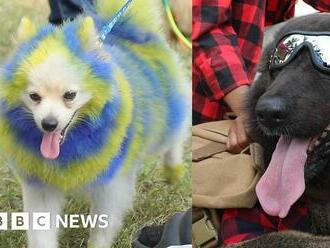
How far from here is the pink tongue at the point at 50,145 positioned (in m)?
1.74

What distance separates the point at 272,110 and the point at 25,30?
0.61 m

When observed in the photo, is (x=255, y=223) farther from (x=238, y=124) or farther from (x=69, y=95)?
(x=69, y=95)

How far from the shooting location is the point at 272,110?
1.74m

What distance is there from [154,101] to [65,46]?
0.26 metres

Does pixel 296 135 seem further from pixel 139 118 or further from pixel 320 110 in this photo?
pixel 139 118

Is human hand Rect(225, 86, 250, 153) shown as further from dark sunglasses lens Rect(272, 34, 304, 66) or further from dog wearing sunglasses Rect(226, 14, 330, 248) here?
dark sunglasses lens Rect(272, 34, 304, 66)

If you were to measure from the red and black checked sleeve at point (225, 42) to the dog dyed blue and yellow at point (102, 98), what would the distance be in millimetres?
152

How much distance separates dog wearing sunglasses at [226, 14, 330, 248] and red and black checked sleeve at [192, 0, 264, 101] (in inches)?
3.1

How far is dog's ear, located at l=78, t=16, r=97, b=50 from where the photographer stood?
173 cm

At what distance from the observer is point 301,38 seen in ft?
5.82

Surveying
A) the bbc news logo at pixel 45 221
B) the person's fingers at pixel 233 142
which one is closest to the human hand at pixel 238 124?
the person's fingers at pixel 233 142

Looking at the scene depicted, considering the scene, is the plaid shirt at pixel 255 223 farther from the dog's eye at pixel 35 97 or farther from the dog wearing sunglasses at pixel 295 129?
the dog's eye at pixel 35 97

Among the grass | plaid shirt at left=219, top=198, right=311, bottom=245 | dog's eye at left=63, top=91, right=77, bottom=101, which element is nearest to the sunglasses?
the grass

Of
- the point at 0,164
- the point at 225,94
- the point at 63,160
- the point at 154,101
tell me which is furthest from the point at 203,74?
the point at 0,164
